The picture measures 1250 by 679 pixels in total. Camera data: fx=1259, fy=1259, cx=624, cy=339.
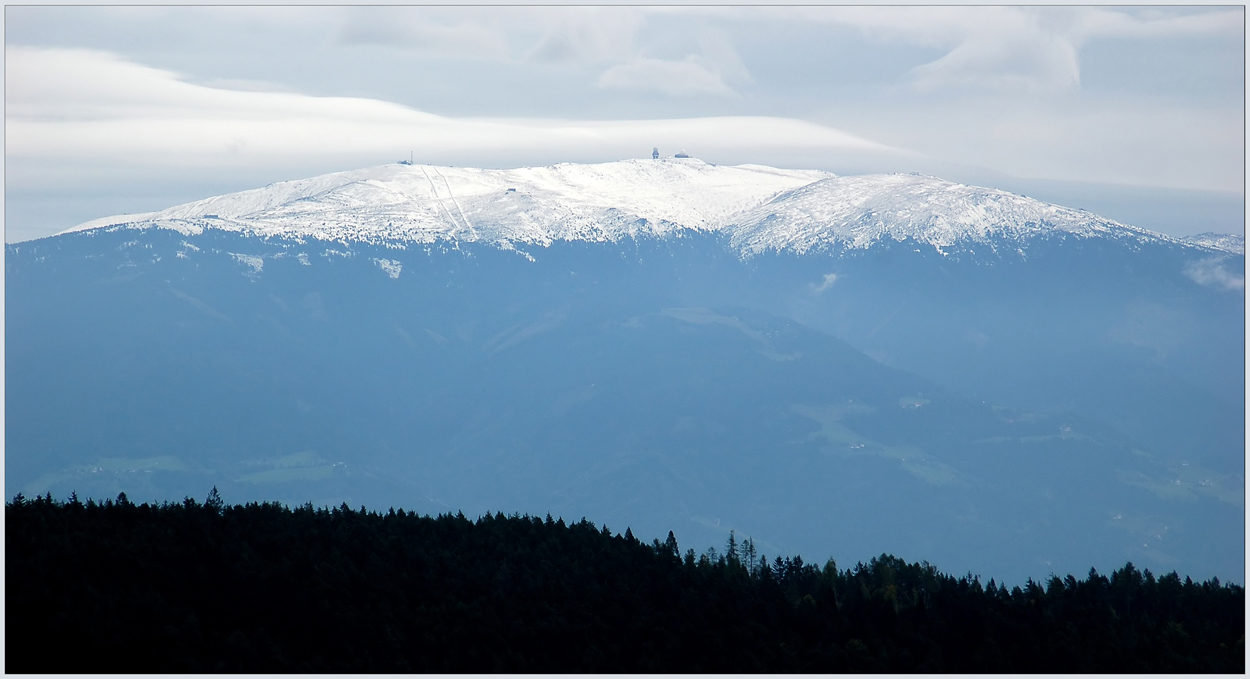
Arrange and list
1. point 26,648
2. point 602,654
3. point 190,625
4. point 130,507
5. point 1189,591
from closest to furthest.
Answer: point 26,648, point 190,625, point 602,654, point 130,507, point 1189,591

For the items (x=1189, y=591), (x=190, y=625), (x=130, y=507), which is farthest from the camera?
(x=1189, y=591)

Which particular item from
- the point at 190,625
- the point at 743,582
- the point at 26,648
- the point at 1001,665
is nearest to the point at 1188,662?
the point at 1001,665

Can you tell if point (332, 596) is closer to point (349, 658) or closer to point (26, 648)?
point (349, 658)

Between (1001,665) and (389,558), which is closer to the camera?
(1001,665)

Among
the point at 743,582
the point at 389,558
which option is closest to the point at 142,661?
the point at 389,558

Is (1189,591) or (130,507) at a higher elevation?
(130,507)

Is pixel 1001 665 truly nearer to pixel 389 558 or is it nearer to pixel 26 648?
pixel 389 558
